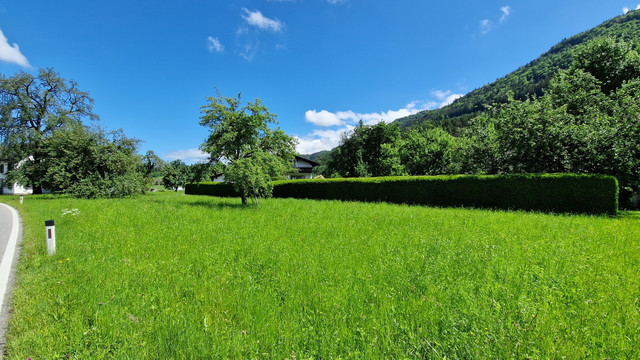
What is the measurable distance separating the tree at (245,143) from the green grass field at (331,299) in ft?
25.5

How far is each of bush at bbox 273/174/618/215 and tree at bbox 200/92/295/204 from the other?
25.4ft

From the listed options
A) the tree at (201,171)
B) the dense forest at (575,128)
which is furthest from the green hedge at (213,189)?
the dense forest at (575,128)

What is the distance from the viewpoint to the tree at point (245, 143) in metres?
13.8

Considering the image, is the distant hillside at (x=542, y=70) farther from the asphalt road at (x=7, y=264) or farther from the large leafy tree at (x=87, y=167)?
the asphalt road at (x=7, y=264)

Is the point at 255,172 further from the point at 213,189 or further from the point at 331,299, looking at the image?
the point at 213,189

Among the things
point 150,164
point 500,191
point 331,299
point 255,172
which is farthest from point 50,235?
point 150,164

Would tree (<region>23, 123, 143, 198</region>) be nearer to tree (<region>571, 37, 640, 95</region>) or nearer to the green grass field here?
the green grass field

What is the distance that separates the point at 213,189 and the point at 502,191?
1286 inches

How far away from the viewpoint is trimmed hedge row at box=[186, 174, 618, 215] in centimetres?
1152

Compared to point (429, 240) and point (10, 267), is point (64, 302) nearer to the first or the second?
point (10, 267)

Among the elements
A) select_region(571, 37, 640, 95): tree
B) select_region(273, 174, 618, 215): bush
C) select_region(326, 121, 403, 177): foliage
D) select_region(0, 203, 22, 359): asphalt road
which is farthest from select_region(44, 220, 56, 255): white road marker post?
select_region(326, 121, 403, 177): foliage

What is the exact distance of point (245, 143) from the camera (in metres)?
15.6

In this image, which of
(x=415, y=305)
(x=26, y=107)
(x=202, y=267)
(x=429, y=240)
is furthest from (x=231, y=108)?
(x=26, y=107)

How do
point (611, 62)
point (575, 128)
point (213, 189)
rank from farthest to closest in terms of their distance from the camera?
point (213, 189) → point (611, 62) → point (575, 128)
